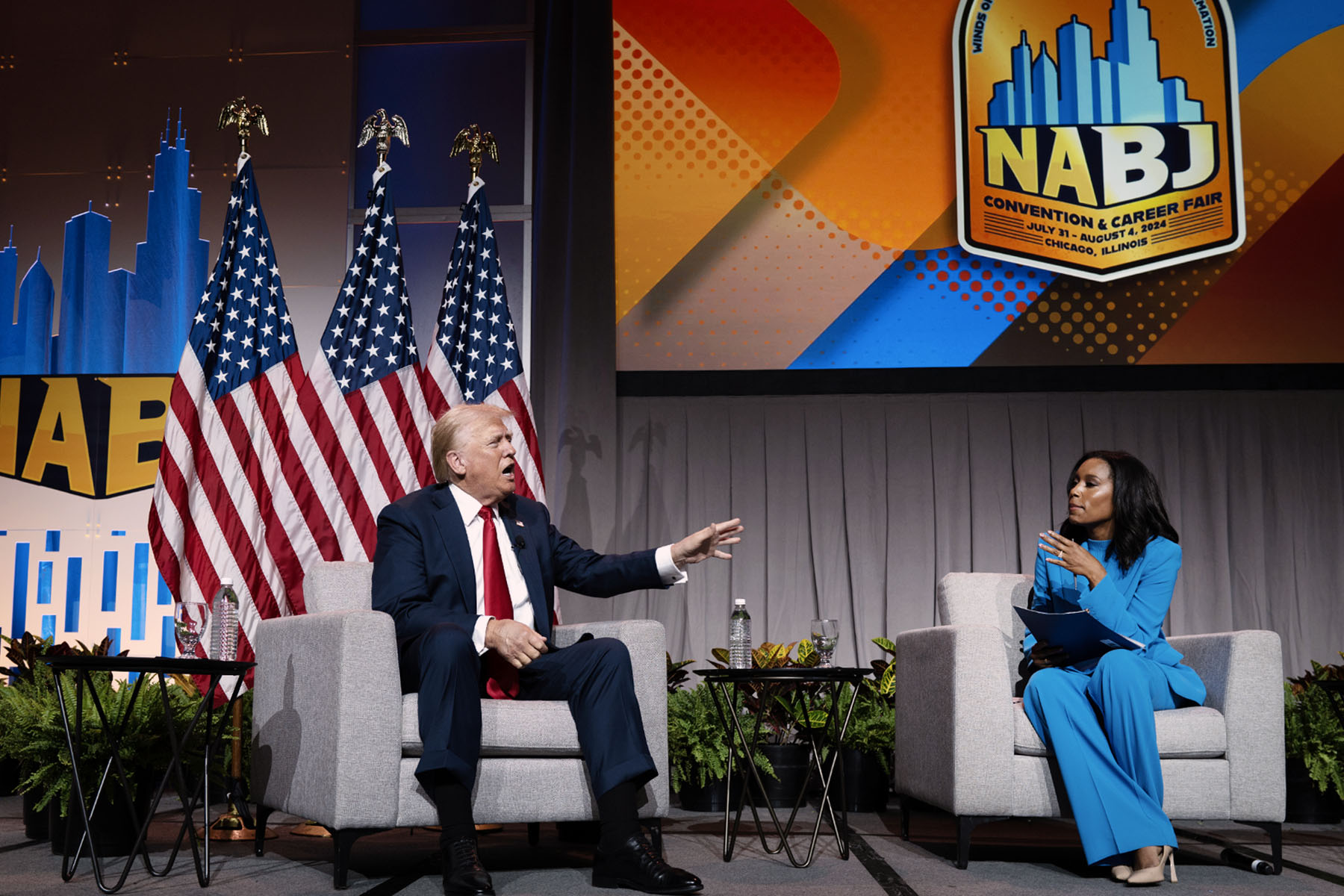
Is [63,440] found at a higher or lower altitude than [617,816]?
higher

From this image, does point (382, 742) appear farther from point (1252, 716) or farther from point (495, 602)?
point (1252, 716)

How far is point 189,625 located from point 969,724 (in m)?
1.97

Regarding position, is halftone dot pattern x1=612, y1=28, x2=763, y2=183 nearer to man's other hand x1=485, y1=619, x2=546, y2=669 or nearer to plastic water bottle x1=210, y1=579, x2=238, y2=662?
plastic water bottle x1=210, y1=579, x2=238, y2=662

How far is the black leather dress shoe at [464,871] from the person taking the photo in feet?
7.53

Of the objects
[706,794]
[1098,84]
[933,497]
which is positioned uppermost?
[1098,84]

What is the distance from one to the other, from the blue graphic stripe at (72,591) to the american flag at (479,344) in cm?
223

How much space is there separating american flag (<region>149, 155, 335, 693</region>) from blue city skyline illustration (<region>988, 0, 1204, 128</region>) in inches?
136

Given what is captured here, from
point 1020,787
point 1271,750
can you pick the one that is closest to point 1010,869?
point 1020,787

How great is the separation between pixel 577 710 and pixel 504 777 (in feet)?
0.72

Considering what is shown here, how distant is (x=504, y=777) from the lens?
8.45 feet

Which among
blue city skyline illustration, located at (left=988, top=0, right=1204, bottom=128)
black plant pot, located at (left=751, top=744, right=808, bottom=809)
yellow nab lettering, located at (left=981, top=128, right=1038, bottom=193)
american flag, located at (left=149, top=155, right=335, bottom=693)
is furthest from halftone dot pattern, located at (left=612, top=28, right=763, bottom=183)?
black plant pot, located at (left=751, top=744, right=808, bottom=809)

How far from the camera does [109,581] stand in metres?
5.67

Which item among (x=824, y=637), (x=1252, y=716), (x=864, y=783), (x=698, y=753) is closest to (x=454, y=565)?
(x=824, y=637)

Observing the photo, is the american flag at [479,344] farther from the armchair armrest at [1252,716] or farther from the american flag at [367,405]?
the armchair armrest at [1252,716]
